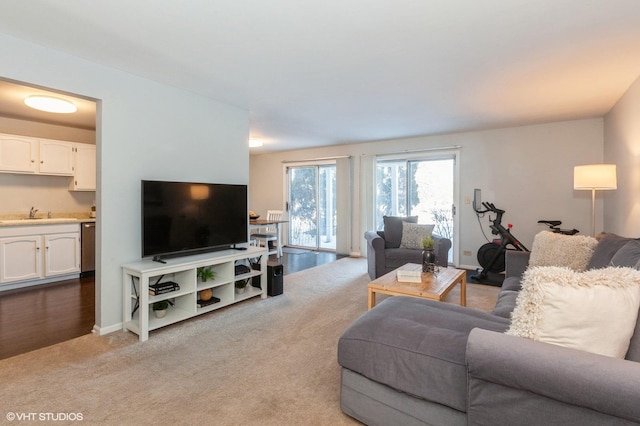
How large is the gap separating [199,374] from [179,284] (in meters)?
1.22

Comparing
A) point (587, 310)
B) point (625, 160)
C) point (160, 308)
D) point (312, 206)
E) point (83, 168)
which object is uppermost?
point (83, 168)

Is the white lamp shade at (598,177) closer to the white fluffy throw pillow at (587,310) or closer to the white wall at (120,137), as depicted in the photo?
the white fluffy throw pillow at (587,310)

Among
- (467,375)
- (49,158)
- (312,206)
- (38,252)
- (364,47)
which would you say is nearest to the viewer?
(467,375)

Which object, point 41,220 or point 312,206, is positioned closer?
point 41,220

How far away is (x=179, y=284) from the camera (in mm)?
3176

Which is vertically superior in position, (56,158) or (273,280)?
(56,158)

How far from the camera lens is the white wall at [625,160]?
3057mm

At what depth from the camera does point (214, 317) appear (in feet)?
10.5

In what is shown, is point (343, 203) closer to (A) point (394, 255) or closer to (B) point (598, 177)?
(A) point (394, 255)

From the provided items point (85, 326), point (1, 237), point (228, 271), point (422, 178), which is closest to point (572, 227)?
point (422, 178)

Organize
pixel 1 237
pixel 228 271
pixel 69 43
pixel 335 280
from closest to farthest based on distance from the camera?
pixel 69 43, pixel 228 271, pixel 1 237, pixel 335 280

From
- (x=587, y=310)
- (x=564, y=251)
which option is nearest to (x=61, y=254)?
(x=587, y=310)

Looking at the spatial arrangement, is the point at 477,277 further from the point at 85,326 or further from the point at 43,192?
the point at 43,192

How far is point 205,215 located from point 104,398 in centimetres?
184
